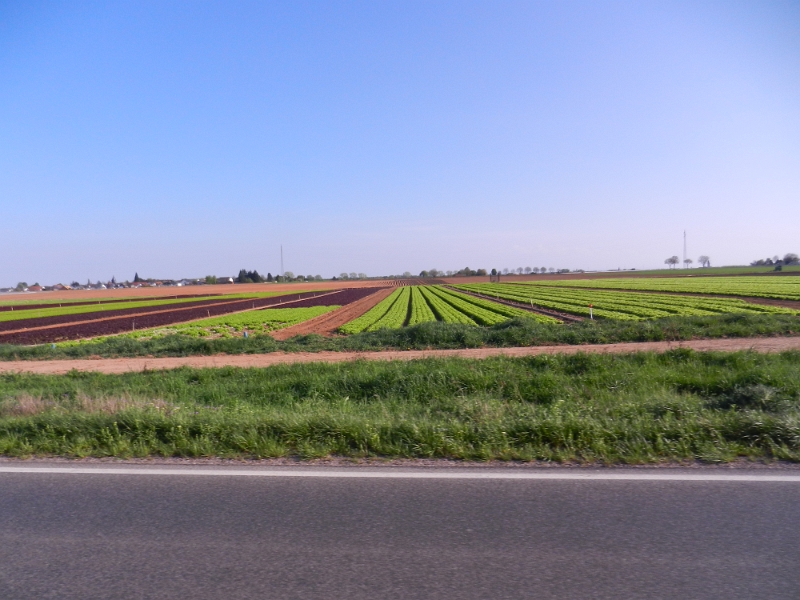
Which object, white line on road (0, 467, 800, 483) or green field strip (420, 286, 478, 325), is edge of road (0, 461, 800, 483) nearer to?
white line on road (0, 467, 800, 483)

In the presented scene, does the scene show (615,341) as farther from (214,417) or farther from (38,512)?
(38,512)

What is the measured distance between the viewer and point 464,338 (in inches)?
762

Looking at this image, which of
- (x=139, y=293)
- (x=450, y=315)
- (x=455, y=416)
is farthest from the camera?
(x=139, y=293)

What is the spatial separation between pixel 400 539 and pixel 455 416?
146 inches

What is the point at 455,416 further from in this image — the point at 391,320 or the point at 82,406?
the point at 391,320

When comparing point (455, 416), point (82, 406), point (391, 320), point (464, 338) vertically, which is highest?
point (82, 406)

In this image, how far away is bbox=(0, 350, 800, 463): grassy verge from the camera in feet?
20.2

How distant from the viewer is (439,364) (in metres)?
12.5

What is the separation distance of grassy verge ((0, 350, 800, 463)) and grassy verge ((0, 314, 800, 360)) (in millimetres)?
7343

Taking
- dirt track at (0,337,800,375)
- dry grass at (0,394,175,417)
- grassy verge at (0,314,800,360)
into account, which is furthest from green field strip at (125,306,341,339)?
dry grass at (0,394,175,417)

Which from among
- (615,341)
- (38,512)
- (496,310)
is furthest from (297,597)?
(496,310)

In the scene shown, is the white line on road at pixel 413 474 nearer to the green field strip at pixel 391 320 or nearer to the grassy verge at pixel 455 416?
the grassy verge at pixel 455 416

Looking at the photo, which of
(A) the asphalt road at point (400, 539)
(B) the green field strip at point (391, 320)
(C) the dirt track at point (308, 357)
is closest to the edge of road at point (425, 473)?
(A) the asphalt road at point (400, 539)

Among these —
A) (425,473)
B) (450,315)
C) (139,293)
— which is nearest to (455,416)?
(425,473)
